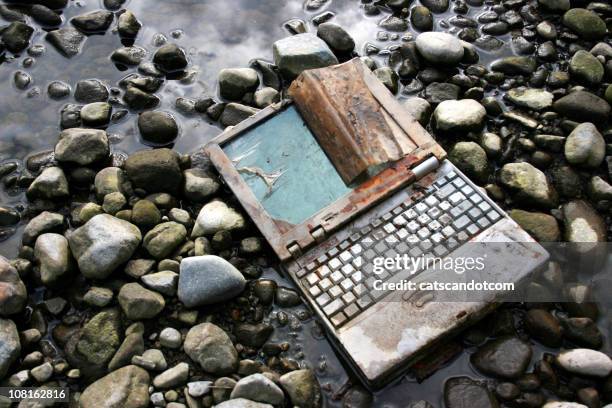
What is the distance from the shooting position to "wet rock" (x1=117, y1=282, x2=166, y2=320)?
2.83m

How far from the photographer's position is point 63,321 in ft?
9.62

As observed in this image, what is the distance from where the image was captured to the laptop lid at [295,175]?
2.94 metres

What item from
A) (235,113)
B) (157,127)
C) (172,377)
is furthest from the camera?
(235,113)

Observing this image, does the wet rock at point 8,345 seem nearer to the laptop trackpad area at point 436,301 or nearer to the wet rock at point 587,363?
the laptop trackpad area at point 436,301

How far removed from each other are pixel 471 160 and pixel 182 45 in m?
2.05

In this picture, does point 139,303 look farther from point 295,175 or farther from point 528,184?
point 528,184

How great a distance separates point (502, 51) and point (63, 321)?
3.04 m

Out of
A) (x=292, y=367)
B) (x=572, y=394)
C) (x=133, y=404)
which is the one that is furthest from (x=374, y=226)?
(x=133, y=404)

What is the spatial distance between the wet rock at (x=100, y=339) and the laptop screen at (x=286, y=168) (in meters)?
0.90

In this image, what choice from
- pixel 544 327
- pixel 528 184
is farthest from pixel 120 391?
pixel 528 184

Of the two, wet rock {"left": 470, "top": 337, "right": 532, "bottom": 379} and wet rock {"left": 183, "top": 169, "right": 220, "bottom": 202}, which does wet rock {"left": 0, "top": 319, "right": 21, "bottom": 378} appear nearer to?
wet rock {"left": 183, "top": 169, "right": 220, "bottom": 202}

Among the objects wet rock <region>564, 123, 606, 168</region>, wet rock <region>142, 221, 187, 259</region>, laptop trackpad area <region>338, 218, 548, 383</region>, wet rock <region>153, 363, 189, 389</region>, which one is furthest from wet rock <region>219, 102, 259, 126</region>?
wet rock <region>564, 123, 606, 168</region>

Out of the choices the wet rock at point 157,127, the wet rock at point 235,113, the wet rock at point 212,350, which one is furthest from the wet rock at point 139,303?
the wet rock at point 235,113

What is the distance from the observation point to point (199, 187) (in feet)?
10.7
